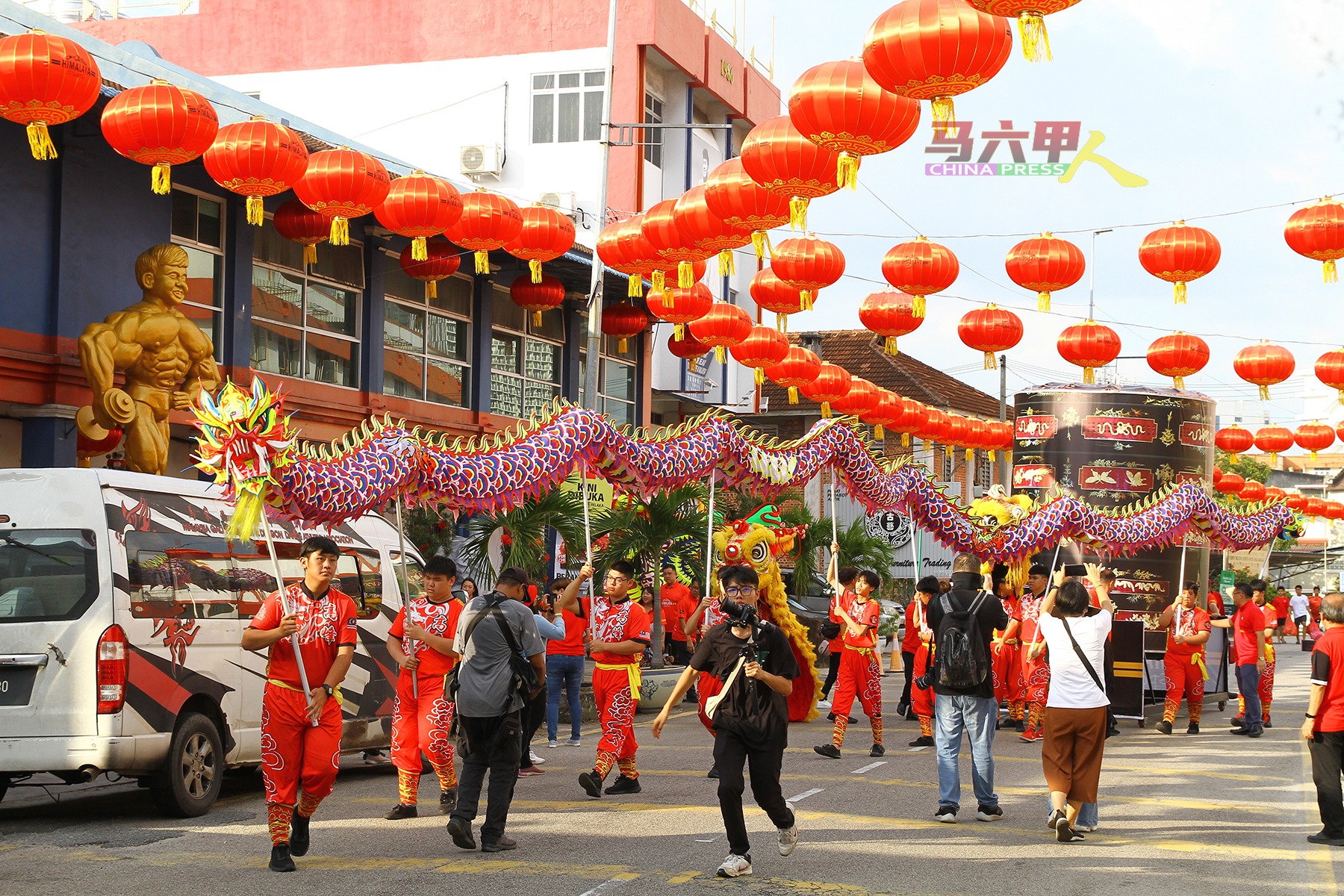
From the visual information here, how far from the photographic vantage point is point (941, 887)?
7.68 metres

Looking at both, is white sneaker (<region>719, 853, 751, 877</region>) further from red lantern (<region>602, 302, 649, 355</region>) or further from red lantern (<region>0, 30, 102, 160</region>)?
red lantern (<region>602, 302, 649, 355</region>)

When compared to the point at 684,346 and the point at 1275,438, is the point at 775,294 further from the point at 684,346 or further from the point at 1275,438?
the point at 1275,438

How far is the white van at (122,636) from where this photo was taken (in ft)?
30.3

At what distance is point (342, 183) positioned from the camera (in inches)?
543

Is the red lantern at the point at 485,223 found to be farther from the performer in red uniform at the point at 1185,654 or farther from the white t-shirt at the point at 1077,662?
the performer in red uniform at the point at 1185,654

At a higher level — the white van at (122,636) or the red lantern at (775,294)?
the red lantern at (775,294)

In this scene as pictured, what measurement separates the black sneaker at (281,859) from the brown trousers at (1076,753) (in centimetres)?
483

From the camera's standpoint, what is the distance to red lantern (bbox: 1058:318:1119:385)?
18219 millimetres

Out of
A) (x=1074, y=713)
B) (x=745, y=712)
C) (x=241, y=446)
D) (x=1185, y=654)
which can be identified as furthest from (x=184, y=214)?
(x=1185, y=654)

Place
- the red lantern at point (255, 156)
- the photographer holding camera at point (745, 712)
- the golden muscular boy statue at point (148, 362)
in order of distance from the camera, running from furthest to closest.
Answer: the golden muscular boy statue at point (148, 362)
the red lantern at point (255, 156)
the photographer holding camera at point (745, 712)

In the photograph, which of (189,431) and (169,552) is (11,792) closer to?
(169,552)

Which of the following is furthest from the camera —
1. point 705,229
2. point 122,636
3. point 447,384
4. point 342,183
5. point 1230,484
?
point 1230,484

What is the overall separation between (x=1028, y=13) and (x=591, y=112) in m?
22.1

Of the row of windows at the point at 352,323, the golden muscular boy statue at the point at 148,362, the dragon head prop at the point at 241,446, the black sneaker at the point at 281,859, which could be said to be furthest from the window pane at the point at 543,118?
the black sneaker at the point at 281,859
